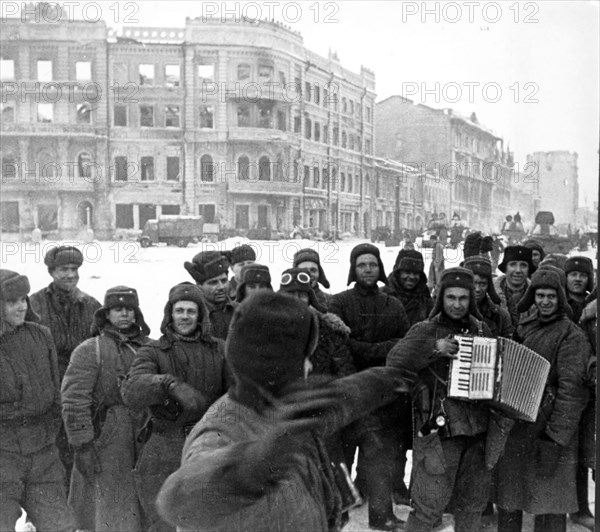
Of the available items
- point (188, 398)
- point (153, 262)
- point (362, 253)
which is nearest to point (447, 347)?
point (362, 253)

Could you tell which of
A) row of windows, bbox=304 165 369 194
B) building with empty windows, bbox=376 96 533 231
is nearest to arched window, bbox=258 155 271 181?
row of windows, bbox=304 165 369 194

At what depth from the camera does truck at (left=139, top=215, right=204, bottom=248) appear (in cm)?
366

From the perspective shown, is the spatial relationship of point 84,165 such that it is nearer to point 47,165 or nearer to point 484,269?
point 47,165

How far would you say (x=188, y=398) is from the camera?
2.91 meters

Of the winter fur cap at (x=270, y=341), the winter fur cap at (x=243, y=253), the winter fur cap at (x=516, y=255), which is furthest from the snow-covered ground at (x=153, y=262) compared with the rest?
the winter fur cap at (x=270, y=341)

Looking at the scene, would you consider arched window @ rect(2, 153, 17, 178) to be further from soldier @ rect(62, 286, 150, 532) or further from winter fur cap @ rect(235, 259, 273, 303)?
winter fur cap @ rect(235, 259, 273, 303)

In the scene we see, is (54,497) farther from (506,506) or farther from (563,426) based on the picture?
(563,426)

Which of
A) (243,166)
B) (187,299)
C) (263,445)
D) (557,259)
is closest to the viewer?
(263,445)

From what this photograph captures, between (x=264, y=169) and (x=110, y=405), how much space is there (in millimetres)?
1814

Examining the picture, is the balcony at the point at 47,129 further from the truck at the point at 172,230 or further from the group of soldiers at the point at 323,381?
the group of soldiers at the point at 323,381

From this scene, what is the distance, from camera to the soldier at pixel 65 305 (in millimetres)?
3604

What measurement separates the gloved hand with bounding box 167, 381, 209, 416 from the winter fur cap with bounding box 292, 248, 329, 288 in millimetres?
1131

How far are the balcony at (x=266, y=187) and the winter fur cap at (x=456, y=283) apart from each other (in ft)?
4.16

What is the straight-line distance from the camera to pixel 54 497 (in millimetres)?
3074
